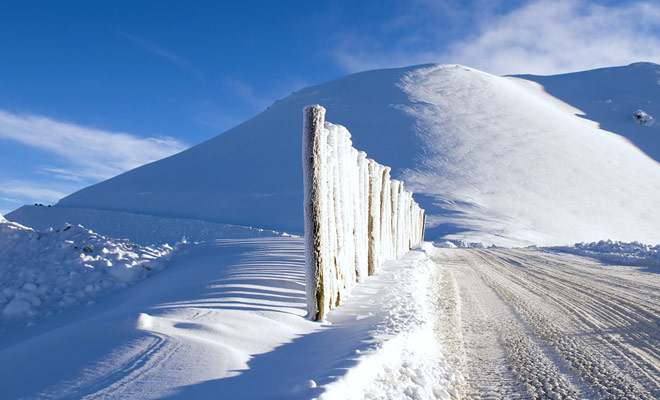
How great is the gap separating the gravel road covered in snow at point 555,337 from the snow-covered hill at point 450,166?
18.9 meters

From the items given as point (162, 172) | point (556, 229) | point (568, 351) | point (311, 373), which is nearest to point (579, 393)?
point (568, 351)

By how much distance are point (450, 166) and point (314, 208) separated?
34.7 m

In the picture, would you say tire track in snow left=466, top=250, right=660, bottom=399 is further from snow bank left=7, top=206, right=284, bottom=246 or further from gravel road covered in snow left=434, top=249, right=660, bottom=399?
snow bank left=7, top=206, right=284, bottom=246

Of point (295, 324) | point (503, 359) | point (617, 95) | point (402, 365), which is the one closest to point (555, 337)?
point (503, 359)

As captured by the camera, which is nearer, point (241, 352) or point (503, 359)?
point (241, 352)

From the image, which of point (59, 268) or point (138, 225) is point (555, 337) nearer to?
point (59, 268)

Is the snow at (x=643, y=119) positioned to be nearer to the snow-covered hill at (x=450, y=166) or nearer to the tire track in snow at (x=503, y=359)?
the snow-covered hill at (x=450, y=166)

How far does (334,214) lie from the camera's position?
485cm

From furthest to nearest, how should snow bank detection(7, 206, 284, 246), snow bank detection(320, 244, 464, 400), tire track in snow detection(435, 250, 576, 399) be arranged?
snow bank detection(7, 206, 284, 246)
tire track in snow detection(435, 250, 576, 399)
snow bank detection(320, 244, 464, 400)

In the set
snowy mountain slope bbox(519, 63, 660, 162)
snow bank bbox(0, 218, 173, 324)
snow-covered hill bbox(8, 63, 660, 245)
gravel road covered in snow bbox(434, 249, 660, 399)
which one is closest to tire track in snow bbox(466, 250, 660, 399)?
gravel road covered in snow bbox(434, 249, 660, 399)

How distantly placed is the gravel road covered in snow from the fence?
117cm

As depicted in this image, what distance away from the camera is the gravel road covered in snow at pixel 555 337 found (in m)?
2.85

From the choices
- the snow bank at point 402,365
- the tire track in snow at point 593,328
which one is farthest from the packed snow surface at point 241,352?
the tire track in snow at point 593,328

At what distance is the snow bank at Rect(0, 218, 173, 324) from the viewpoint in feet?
20.8
